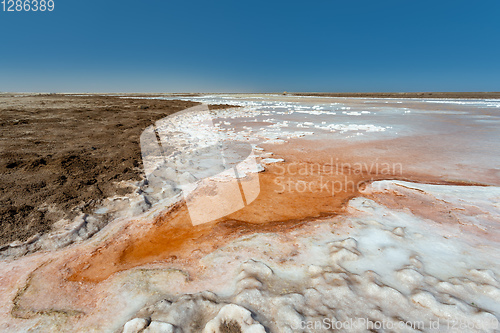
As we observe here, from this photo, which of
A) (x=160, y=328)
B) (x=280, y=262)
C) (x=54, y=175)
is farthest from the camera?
(x=54, y=175)

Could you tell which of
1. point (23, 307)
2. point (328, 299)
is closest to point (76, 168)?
point (23, 307)

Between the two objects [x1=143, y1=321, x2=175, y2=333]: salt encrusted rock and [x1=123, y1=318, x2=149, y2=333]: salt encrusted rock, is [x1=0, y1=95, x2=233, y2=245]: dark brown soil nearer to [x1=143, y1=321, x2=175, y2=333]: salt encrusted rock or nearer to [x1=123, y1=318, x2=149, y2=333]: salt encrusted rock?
[x1=123, y1=318, x2=149, y2=333]: salt encrusted rock

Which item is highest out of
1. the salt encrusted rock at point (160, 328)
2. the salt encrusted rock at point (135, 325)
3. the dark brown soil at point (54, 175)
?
the dark brown soil at point (54, 175)

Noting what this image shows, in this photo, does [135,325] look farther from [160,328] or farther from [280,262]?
[280,262]

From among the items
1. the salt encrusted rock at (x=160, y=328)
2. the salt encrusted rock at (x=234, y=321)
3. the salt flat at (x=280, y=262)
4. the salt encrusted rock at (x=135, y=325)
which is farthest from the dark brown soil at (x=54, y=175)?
the salt encrusted rock at (x=234, y=321)

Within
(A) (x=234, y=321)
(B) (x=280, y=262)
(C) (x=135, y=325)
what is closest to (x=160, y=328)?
(C) (x=135, y=325)

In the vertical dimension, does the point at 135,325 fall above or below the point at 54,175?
below

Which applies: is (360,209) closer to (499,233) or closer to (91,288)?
(499,233)

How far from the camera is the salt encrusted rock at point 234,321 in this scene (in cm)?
142

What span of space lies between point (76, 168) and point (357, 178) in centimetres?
524

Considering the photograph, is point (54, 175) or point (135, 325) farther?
point (54, 175)

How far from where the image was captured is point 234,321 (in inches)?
58.5

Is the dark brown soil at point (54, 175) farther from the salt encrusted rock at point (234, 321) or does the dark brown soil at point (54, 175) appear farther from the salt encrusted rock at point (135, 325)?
the salt encrusted rock at point (234, 321)

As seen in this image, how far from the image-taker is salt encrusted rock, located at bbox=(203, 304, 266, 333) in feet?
4.67
